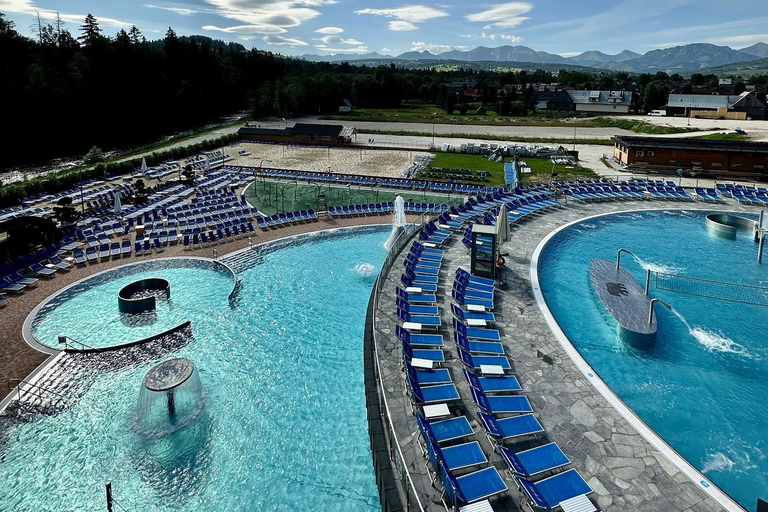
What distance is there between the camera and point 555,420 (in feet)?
33.5

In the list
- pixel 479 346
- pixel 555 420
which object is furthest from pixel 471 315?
pixel 555 420

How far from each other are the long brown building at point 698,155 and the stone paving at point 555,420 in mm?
31159

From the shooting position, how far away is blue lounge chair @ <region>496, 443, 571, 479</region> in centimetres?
859

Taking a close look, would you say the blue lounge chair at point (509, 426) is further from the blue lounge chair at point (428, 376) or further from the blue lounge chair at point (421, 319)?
the blue lounge chair at point (421, 319)

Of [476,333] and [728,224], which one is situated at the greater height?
[728,224]

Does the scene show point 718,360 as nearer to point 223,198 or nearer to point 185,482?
point 185,482

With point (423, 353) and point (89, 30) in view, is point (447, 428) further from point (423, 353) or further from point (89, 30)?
point (89, 30)

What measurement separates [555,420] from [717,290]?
11.3 metres

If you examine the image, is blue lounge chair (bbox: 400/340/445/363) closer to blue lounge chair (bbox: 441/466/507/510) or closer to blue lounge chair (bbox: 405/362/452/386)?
blue lounge chair (bbox: 405/362/452/386)

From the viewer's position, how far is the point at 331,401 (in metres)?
12.1

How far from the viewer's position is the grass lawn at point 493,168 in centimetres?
3847

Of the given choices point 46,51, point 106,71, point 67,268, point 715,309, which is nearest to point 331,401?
point 715,309

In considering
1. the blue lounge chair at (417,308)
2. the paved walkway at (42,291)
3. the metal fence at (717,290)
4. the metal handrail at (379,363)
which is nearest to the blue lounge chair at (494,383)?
the metal handrail at (379,363)

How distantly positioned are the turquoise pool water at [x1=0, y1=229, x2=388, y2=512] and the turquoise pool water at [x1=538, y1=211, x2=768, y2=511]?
273 inches
